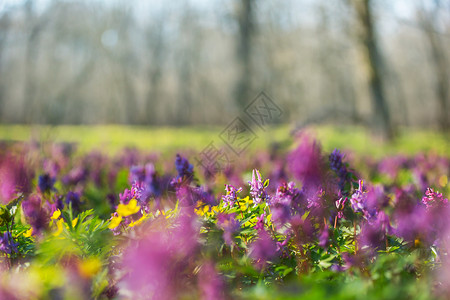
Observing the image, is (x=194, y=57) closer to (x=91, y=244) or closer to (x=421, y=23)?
(x=421, y=23)

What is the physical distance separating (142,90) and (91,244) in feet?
137

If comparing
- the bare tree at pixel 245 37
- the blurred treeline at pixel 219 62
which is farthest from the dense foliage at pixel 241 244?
the bare tree at pixel 245 37

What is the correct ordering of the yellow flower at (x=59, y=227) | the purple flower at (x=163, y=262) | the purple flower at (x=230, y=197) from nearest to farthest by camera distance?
the purple flower at (x=163, y=262)
the yellow flower at (x=59, y=227)
the purple flower at (x=230, y=197)

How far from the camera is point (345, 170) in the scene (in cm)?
166

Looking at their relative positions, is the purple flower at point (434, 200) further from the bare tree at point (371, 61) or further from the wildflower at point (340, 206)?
the bare tree at point (371, 61)

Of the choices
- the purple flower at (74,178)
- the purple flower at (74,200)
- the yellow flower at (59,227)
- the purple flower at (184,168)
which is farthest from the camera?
the purple flower at (74,178)

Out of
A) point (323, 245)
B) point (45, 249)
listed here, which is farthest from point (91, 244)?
point (323, 245)

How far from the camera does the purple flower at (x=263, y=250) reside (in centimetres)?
132

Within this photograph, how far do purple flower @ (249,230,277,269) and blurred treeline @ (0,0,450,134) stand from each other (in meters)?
7.10

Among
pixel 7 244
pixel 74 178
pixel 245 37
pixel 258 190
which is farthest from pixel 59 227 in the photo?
pixel 245 37

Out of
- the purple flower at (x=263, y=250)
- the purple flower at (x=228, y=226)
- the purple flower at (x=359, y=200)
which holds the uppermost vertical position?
the purple flower at (x=359, y=200)

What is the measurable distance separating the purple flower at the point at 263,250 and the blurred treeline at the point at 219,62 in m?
7.10

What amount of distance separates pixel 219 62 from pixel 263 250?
38225 millimetres

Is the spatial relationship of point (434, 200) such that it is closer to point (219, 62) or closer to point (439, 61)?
point (439, 61)
